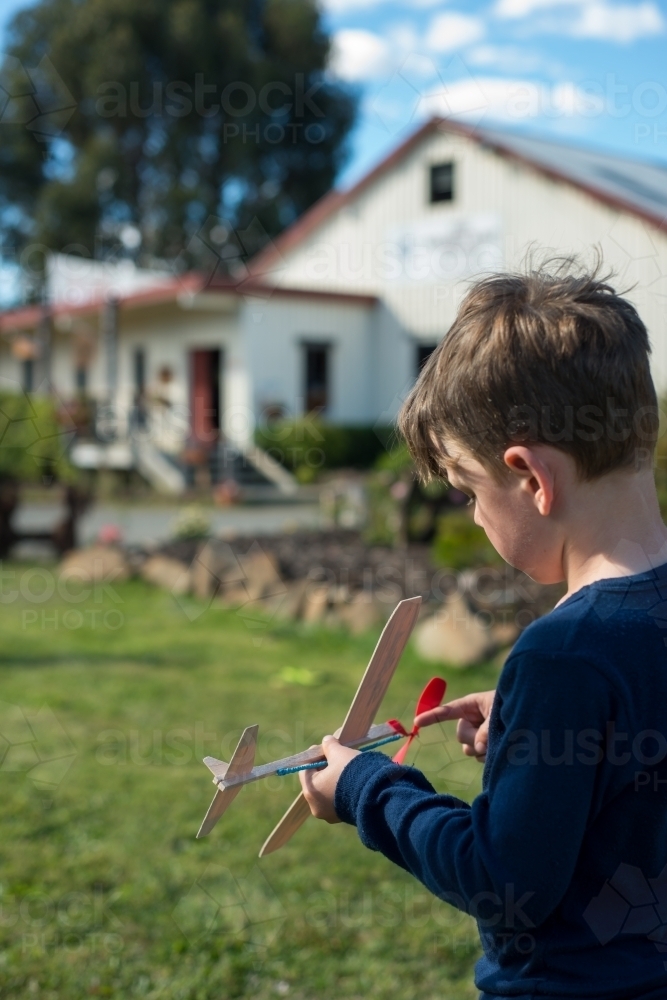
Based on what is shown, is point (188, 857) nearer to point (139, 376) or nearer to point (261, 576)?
point (261, 576)

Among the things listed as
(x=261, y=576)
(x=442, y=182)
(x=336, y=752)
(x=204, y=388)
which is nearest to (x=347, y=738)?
(x=336, y=752)

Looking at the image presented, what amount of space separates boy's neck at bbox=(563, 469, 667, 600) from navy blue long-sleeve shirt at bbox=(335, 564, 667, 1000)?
0.03 meters

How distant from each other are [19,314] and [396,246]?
917 cm

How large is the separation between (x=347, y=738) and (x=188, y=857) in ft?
6.92

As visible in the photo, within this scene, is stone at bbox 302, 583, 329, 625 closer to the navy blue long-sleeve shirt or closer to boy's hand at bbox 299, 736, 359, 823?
boy's hand at bbox 299, 736, 359, 823

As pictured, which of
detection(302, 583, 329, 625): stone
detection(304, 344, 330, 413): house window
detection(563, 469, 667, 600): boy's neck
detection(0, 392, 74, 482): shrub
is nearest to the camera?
detection(563, 469, 667, 600): boy's neck

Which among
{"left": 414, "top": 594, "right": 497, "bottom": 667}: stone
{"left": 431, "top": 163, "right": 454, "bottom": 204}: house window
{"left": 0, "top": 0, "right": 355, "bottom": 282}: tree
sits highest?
{"left": 0, "top": 0, "right": 355, "bottom": 282}: tree

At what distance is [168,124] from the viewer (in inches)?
1336

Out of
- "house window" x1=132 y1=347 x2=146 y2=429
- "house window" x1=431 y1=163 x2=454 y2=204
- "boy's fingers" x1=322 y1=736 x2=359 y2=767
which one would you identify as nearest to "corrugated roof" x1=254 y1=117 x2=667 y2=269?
"house window" x1=431 y1=163 x2=454 y2=204

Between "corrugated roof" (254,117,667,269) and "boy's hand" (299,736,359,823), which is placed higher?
"corrugated roof" (254,117,667,269)

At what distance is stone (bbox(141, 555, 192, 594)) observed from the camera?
8.12m

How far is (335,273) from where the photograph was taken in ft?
68.7

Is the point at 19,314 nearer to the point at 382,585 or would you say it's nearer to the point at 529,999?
the point at 382,585

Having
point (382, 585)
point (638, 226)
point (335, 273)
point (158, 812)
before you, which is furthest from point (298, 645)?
point (335, 273)
